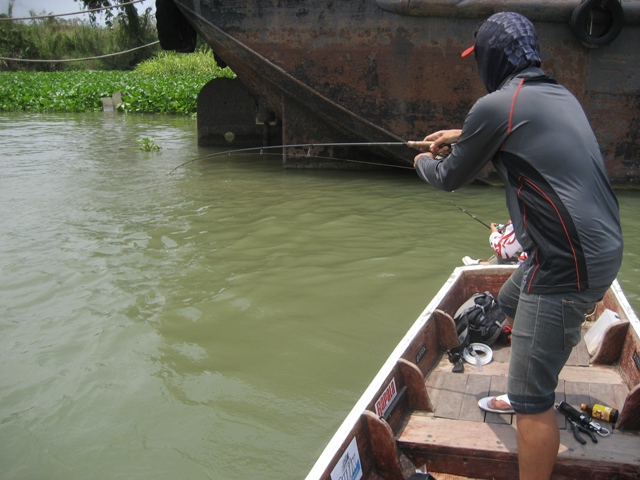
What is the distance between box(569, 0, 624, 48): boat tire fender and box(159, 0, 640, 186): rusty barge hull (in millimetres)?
88

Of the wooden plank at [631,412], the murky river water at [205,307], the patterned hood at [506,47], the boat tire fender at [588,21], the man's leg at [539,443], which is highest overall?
the boat tire fender at [588,21]

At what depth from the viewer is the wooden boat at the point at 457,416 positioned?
2439 millimetres

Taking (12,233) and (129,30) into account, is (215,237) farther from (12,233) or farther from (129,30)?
(129,30)

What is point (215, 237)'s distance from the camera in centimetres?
612

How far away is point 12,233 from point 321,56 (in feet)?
13.7

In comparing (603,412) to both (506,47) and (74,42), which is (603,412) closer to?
(506,47)

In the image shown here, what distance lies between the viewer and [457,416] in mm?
2902

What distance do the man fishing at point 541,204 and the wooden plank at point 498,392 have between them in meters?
0.58

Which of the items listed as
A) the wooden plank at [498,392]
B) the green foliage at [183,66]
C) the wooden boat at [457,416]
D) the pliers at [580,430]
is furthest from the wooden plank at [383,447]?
the green foliage at [183,66]

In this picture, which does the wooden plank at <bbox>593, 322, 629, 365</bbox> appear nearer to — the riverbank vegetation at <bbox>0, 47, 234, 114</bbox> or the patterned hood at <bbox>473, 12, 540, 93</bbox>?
the patterned hood at <bbox>473, 12, 540, 93</bbox>

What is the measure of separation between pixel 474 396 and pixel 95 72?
1361 inches

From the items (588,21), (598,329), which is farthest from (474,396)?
(588,21)

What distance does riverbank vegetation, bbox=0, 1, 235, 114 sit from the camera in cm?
2002

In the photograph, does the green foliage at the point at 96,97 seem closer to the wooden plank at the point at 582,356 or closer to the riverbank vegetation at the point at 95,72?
the riverbank vegetation at the point at 95,72
